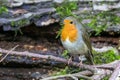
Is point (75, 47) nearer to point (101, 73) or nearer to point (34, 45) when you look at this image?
point (101, 73)

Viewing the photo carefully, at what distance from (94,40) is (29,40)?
0.80m

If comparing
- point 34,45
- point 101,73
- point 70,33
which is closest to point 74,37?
point 70,33

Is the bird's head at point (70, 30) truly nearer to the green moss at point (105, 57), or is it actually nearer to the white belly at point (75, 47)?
the white belly at point (75, 47)

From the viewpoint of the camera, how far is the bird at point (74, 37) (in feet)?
14.5

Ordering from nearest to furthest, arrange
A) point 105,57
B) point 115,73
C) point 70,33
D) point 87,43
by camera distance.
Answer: point 115,73, point 70,33, point 87,43, point 105,57

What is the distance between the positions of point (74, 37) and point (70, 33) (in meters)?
0.07

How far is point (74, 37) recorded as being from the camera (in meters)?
4.45

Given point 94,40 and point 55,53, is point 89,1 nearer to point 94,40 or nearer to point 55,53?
point 94,40

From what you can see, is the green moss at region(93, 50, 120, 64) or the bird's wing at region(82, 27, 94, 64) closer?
the bird's wing at region(82, 27, 94, 64)

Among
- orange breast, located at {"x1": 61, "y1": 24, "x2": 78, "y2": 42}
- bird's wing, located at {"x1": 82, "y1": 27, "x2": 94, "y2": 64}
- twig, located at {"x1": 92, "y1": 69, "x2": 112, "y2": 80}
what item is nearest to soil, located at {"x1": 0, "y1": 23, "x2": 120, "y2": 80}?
bird's wing, located at {"x1": 82, "y1": 27, "x2": 94, "y2": 64}

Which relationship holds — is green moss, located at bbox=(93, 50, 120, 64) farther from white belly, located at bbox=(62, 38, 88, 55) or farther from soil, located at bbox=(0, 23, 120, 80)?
white belly, located at bbox=(62, 38, 88, 55)

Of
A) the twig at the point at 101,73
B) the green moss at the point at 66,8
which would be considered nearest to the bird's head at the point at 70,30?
the twig at the point at 101,73

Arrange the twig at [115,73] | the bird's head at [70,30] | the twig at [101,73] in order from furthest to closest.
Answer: the bird's head at [70,30]
the twig at [101,73]
the twig at [115,73]

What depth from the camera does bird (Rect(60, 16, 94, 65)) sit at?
14.5 ft
